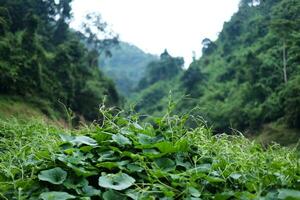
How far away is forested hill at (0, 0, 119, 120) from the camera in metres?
18.9

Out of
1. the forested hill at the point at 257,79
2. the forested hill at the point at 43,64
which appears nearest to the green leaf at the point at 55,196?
the forested hill at the point at 257,79

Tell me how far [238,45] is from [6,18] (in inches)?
930

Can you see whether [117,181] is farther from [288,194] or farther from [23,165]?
[288,194]

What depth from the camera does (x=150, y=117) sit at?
1.69m

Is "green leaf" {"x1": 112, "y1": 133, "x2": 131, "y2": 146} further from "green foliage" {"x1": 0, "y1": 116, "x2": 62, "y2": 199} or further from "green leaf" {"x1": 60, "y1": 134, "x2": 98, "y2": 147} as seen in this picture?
"green foliage" {"x1": 0, "y1": 116, "x2": 62, "y2": 199}

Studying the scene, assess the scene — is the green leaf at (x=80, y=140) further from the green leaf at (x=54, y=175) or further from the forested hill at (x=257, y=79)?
the forested hill at (x=257, y=79)

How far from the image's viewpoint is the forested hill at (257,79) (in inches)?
869

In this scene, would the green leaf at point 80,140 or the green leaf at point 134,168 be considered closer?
the green leaf at point 134,168

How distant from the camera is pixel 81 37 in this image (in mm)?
38625

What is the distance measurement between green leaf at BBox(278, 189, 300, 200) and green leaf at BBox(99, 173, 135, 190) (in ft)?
1.35

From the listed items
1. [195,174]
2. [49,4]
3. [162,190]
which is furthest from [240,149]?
[49,4]

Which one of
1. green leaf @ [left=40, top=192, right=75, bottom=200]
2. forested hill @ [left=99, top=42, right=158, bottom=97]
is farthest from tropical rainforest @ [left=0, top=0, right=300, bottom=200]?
forested hill @ [left=99, top=42, right=158, bottom=97]

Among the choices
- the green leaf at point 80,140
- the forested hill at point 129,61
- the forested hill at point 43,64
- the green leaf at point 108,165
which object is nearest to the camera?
the green leaf at point 108,165

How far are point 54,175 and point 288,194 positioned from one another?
655mm
